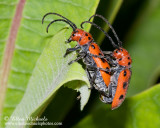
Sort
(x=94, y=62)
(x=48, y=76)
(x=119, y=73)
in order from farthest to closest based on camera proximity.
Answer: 1. (x=119, y=73)
2. (x=94, y=62)
3. (x=48, y=76)

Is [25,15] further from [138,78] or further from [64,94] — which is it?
[138,78]

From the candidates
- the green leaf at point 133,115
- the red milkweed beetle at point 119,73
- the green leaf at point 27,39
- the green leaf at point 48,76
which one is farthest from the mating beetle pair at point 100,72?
the green leaf at point 48,76

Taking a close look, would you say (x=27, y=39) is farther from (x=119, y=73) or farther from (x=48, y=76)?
(x=119, y=73)

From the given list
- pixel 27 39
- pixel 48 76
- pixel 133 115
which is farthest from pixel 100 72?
pixel 48 76

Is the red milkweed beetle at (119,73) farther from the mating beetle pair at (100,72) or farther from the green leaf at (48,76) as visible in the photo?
the green leaf at (48,76)

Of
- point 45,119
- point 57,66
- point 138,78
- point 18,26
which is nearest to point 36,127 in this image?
point 45,119

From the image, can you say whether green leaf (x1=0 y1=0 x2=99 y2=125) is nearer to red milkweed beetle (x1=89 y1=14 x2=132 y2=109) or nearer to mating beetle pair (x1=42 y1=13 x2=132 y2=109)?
mating beetle pair (x1=42 y1=13 x2=132 y2=109)

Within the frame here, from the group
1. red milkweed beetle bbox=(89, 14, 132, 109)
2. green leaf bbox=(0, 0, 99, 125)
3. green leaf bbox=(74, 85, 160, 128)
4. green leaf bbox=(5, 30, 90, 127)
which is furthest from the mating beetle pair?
green leaf bbox=(5, 30, 90, 127)
